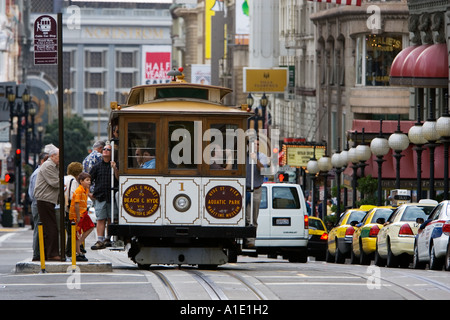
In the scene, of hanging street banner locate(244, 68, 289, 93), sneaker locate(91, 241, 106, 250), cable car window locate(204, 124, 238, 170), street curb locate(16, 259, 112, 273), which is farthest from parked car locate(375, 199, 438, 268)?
hanging street banner locate(244, 68, 289, 93)

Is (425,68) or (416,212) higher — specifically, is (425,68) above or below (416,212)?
above

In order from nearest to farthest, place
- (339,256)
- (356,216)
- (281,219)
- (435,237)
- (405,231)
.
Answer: (435,237), (405,231), (281,219), (339,256), (356,216)

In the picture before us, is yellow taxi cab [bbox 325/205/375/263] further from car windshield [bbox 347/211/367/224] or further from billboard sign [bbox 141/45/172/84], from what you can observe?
billboard sign [bbox 141/45/172/84]

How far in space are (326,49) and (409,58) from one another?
61.0 feet

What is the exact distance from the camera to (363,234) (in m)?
29.3

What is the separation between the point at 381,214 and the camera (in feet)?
97.5

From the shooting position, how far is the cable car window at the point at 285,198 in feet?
96.8

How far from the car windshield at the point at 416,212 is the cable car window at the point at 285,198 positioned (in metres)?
3.25

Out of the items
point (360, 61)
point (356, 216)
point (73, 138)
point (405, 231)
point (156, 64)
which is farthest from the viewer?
point (156, 64)

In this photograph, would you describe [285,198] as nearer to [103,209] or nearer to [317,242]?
[317,242]

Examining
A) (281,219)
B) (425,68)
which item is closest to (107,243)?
(281,219)

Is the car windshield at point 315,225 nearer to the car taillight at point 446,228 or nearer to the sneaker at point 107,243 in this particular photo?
the car taillight at point 446,228

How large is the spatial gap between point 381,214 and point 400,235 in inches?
136
